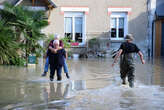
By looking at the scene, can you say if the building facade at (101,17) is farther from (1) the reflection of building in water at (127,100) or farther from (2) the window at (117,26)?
(1) the reflection of building in water at (127,100)

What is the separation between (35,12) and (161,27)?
9322 millimetres

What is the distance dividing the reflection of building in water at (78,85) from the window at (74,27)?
11023 mm

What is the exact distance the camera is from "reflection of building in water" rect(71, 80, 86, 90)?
27.7ft

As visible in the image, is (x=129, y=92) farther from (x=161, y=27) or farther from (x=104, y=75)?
(x=161, y=27)

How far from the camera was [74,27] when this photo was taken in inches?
809

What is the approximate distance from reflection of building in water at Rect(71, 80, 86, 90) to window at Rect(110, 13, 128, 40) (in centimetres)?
1133

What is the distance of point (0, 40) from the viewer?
12.7 metres

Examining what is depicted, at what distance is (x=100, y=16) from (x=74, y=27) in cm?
196

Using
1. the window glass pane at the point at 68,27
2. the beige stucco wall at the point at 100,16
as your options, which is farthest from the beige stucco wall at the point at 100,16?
the window glass pane at the point at 68,27

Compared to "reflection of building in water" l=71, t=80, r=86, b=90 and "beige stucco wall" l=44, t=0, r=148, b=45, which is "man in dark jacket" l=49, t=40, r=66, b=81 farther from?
"beige stucco wall" l=44, t=0, r=148, b=45

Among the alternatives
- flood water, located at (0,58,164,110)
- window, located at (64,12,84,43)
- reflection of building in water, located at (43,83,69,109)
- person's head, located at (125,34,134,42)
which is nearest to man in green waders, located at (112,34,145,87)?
person's head, located at (125,34,134,42)

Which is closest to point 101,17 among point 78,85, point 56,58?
point 56,58

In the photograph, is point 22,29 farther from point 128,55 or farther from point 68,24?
point 68,24

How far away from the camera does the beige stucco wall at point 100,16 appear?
1981 centimetres
